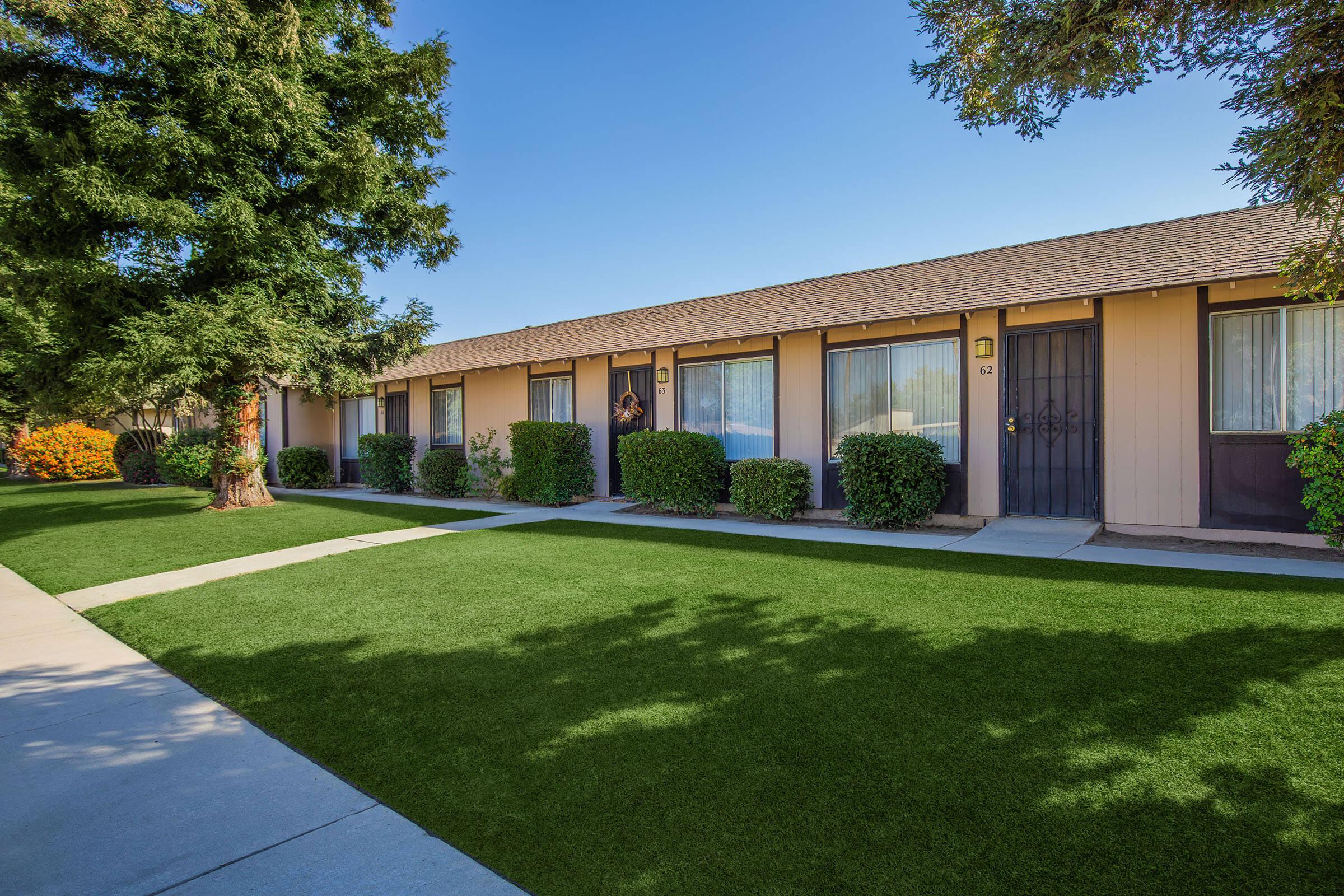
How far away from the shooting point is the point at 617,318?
15.4m

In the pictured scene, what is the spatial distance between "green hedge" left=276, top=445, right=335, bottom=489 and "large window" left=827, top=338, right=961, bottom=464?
14.9 meters

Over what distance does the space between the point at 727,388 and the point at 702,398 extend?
21.5 inches

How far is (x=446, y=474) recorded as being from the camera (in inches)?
587

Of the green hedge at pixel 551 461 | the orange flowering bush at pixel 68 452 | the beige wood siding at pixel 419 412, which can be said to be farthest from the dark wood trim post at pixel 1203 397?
the orange flowering bush at pixel 68 452

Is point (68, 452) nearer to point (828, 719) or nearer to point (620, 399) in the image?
point (620, 399)

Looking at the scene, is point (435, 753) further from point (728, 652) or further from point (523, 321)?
point (523, 321)

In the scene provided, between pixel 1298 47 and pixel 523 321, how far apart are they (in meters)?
17.6

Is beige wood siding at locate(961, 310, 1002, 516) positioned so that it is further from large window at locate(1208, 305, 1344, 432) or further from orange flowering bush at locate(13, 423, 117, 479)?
orange flowering bush at locate(13, 423, 117, 479)

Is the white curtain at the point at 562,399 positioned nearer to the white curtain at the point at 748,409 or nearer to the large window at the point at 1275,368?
the white curtain at the point at 748,409

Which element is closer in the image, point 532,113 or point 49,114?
point 49,114

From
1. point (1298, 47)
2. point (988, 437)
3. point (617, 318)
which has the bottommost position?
point (988, 437)

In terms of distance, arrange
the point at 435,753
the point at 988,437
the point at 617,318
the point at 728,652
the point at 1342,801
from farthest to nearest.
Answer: the point at 617,318
the point at 988,437
the point at 728,652
the point at 435,753
the point at 1342,801

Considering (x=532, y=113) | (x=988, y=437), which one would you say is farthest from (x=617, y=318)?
(x=988, y=437)

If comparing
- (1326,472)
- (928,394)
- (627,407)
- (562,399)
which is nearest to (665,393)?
(627,407)
